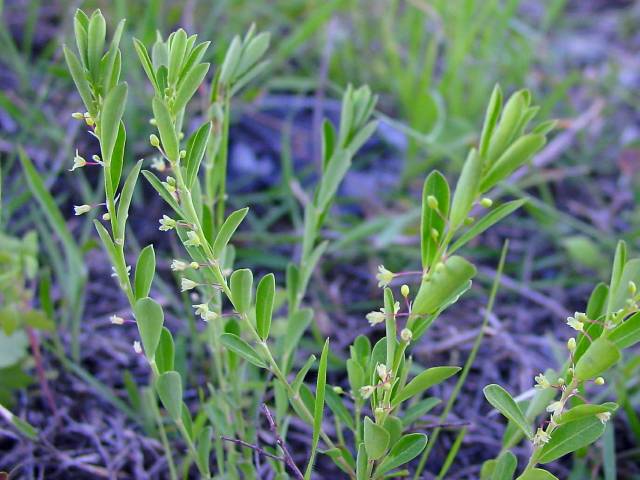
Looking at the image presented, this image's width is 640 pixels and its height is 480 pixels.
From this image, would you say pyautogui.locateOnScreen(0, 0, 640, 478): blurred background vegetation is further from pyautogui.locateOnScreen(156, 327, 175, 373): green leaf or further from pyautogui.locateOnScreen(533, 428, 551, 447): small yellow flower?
Answer: pyautogui.locateOnScreen(533, 428, 551, 447): small yellow flower

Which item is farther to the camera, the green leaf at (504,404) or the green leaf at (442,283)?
the green leaf at (504,404)

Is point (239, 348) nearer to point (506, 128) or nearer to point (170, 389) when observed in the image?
point (170, 389)

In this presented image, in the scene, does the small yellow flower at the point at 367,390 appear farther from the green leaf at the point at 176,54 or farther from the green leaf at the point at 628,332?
the green leaf at the point at 176,54

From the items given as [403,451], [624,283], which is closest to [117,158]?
[403,451]

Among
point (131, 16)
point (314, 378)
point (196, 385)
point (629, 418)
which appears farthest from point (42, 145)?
point (629, 418)

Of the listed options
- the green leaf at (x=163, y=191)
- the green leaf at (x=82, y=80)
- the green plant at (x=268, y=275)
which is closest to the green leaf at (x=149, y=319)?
the green plant at (x=268, y=275)

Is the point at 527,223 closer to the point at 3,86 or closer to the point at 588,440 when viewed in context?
the point at 588,440
